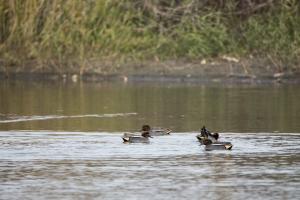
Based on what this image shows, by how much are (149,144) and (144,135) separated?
384 mm

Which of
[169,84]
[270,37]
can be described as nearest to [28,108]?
[169,84]

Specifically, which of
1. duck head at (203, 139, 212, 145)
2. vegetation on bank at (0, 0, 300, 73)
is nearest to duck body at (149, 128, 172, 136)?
duck head at (203, 139, 212, 145)

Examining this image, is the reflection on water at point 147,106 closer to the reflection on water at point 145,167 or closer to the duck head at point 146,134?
the duck head at point 146,134

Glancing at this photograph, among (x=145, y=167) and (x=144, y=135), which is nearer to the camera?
(x=145, y=167)

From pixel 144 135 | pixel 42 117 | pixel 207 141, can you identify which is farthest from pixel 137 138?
pixel 42 117

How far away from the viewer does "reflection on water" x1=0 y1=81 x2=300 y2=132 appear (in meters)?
17.2

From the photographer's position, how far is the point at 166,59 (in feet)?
84.2

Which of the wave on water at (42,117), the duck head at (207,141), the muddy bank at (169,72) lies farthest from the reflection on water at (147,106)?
the duck head at (207,141)

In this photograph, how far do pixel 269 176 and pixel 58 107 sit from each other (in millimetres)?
8249

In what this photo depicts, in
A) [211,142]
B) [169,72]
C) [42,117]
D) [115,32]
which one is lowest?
[211,142]

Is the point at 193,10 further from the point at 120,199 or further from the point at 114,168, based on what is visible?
the point at 120,199

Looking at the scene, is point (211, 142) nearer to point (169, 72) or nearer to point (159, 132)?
point (159, 132)

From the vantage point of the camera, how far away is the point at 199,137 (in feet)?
48.6

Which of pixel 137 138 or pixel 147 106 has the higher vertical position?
pixel 147 106
